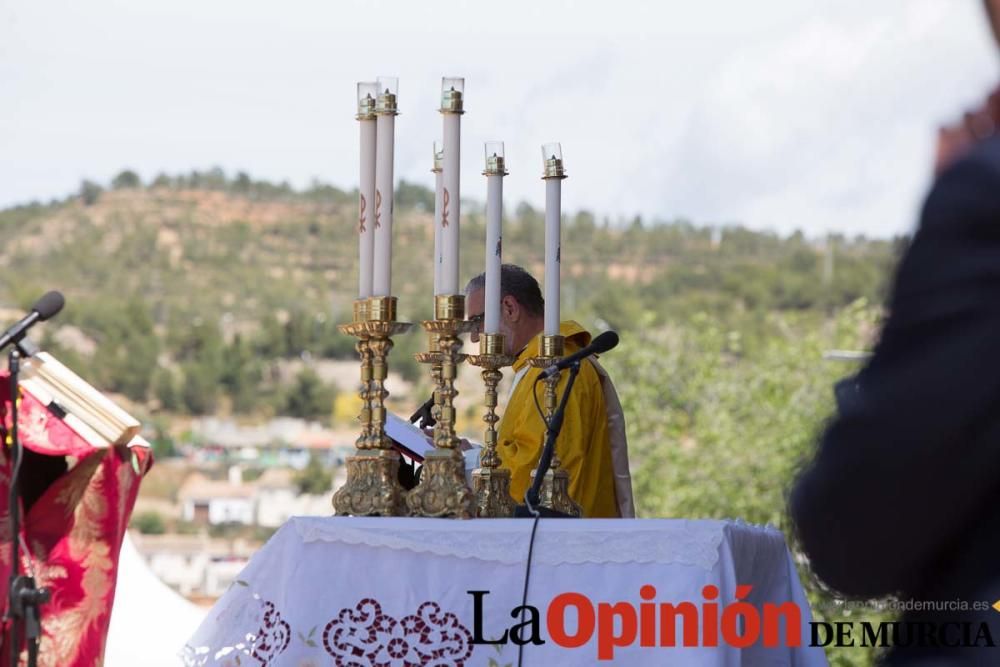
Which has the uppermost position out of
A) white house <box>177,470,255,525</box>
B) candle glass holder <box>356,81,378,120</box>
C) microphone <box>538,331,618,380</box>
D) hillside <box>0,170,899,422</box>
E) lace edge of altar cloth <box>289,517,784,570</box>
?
candle glass holder <box>356,81,378,120</box>

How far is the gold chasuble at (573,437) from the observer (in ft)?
13.8

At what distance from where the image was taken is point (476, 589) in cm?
305

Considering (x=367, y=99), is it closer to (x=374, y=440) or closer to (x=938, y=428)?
(x=374, y=440)

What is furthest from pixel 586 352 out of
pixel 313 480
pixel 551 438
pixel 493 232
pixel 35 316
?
pixel 313 480

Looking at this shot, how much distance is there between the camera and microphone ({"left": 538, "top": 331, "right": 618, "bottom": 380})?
133 inches

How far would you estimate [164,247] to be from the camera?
7950cm

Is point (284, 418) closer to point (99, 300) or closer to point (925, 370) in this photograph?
point (99, 300)

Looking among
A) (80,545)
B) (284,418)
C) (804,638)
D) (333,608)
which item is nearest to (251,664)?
(333,608)

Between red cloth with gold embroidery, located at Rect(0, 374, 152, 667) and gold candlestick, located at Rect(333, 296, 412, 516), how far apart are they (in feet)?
4.47

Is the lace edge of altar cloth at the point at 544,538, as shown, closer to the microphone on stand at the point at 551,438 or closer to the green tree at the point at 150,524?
the microphone on stand at the point at 551,438

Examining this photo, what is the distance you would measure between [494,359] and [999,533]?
2.72 meters

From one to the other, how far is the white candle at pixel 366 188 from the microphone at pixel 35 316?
29.4 inches

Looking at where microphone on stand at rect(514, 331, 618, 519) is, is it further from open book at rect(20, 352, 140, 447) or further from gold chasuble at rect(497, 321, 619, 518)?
open book at rect(20, 352, 140, 447)

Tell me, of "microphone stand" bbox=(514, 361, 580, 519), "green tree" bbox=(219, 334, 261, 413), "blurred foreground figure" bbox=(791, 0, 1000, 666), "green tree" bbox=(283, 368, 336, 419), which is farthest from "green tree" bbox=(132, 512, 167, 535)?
"blurred foreground figure" bbox=(791, 0, 1000, 666)
